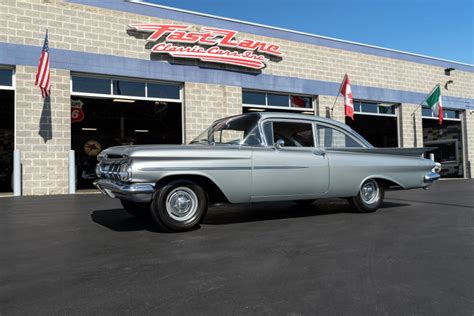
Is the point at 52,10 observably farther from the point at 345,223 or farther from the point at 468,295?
the point at 468,295

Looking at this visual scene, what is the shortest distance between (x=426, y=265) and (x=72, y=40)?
12.2 m

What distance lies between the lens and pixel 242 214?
697cm

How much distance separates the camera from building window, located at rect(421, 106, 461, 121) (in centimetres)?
2139

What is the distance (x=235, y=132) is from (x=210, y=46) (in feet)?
30.4

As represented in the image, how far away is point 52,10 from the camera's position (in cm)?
1222

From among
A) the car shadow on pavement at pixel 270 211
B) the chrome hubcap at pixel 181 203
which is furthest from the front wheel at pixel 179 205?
the car shadow on pavement at pixel 270 211

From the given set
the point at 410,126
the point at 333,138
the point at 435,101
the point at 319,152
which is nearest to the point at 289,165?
the point at 319,152

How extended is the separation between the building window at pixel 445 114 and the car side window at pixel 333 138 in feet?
54.4

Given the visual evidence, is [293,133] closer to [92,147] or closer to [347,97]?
[347,97]

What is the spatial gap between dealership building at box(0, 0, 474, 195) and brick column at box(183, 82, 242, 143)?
0.12ft

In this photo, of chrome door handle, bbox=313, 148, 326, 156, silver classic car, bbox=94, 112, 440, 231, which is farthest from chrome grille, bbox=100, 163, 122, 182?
chrome door handle, bbox=313, 148, 326, 156

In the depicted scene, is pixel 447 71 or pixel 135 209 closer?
pixel 135 209

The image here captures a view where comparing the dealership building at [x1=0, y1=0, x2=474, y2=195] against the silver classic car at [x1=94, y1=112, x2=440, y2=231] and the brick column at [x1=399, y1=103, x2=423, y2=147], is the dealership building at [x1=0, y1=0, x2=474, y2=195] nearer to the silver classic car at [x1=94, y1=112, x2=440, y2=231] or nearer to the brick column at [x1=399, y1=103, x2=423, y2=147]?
the brick column at [x1=399, y1=103, x2=423, y2=147]

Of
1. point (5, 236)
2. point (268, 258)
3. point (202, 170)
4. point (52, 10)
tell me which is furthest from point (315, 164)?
point (52, 10)
